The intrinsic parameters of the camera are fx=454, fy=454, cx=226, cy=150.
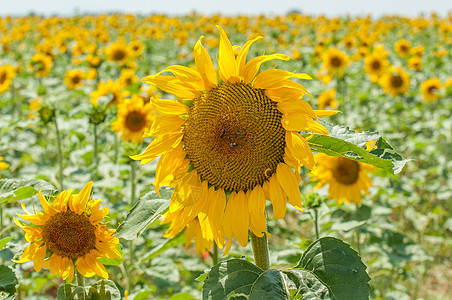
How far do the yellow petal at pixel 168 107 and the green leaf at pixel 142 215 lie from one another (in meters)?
0.22

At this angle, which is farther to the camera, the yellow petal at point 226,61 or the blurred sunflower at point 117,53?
the blurred sunflower at point 117,53

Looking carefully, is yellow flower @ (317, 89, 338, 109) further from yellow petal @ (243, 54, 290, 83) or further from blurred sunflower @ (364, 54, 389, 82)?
yellow petal @ (243, 54, 290, 83)

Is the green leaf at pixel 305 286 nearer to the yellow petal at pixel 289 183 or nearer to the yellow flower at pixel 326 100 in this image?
the yellow petal at pixel 289 183

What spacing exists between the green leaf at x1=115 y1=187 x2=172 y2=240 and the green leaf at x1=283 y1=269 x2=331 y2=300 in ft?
1.13

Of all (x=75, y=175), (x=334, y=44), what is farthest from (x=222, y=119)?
(x=334, y=44)

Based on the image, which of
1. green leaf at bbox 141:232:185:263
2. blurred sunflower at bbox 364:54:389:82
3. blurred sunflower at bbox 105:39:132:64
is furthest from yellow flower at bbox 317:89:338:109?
green leaf at bbox 141:232:185:263

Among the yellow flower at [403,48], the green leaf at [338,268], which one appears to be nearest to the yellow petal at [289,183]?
the green leaf at [338,268]

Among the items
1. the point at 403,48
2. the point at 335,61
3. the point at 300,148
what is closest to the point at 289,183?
the point at 300,148

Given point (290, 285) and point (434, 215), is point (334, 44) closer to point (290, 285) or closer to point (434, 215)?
point (434, 215)

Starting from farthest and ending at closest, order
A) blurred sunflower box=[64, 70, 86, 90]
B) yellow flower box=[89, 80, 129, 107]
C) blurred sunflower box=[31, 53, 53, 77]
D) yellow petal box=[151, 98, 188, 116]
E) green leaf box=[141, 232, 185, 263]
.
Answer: blurred sunflower box=[31, 53, 53, 77] → blurred sunflower box=[64, 70, 86, 90] → yellow flower box=[89, 80, 129, 107] → green leaf box=[141, 232, 185, 263] → yellow petal box=[151, 98, 188, 116]

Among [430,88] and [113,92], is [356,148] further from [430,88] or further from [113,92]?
[430,88]

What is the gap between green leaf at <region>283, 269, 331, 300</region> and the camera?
103cm

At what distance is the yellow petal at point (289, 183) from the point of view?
1.04 m

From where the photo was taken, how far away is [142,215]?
3.68 feet
